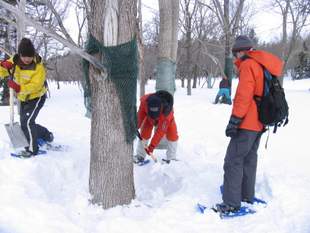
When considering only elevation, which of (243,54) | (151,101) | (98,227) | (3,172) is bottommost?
(98,227)

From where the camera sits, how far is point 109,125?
405 cm

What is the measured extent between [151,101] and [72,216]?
194 cm

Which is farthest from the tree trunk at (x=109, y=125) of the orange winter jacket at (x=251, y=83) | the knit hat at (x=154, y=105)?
the orange winter jacket at (x=251, y=83)

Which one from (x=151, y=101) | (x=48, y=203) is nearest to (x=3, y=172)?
(x=48, y=203)

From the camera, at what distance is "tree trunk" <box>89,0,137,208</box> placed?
3.88 m

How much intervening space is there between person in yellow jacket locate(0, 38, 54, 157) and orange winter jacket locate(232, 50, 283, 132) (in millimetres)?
2864

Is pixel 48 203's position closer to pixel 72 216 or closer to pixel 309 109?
pixel 72 216

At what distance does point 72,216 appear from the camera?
395 centimetres

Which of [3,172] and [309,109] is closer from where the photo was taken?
[3,172]

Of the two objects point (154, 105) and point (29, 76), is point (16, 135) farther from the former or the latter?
point (154, 105)

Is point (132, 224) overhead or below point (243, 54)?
below

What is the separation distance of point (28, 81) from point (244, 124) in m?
3.07

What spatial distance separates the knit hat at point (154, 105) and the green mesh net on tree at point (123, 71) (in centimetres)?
94

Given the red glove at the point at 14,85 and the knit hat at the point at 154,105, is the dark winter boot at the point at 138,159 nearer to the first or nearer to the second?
the knit hat at the point at 154,105
